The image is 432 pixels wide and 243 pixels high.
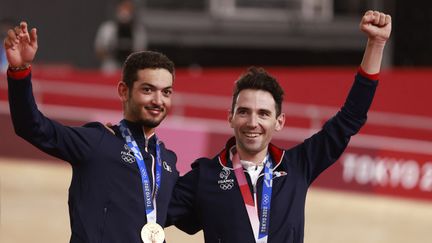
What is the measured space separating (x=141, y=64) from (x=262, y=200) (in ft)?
2.99

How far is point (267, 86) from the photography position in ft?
18.4

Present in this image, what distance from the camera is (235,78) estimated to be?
16891mm

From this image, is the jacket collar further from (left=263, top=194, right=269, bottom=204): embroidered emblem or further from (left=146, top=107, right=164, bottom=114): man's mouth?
(left=146, top=107, right=164, bottom=114): man's mouth

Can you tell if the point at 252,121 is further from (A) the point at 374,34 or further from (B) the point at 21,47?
(B) the point at 21,47

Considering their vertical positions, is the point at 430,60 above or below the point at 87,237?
below

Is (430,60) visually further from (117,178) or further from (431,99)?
(117,178)

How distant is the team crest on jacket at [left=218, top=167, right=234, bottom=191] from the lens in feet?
18.3

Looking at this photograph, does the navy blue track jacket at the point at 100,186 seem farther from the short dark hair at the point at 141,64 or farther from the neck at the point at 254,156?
the neck at the point at 254,156

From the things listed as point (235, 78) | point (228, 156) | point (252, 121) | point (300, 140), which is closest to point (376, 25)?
point (252, 121)

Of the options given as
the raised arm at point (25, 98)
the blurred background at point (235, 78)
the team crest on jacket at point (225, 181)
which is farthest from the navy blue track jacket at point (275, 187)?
the blurred background at point (235, 78)

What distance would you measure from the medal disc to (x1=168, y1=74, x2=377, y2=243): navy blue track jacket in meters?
0.25

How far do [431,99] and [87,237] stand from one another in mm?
12254

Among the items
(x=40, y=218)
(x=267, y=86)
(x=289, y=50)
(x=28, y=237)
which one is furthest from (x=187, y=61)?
(x=267, y=86)

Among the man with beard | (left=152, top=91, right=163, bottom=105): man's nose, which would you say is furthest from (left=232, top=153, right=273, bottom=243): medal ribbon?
(left=152, top=91, right=163, bottom=105): man's nose
